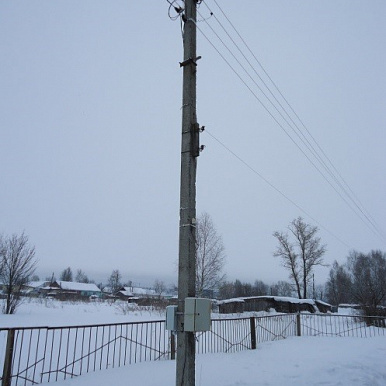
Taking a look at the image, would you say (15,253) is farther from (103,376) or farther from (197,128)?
(197,128)

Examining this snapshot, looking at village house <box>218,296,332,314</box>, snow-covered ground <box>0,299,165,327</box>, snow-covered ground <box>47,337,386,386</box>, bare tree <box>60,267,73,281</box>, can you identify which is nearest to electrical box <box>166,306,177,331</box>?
snow-covered ground <box>47,337,386,386</box>

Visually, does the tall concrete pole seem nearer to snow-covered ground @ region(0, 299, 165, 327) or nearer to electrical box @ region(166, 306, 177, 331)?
electrical box @ region(166, 306, 177, 331)

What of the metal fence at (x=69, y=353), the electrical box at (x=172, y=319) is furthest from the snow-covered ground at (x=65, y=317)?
the electrical box at (x=172, y=319)

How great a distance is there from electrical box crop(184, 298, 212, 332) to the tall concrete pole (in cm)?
13

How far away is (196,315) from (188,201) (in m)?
1.62

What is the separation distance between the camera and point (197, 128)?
16.7 feet

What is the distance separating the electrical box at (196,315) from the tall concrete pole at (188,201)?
127 mm

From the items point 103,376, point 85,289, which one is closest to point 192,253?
point 103,376

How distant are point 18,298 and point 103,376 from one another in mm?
15304

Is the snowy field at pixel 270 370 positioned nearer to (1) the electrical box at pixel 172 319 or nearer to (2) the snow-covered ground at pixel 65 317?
(1) the electrical box at pixel 172 319

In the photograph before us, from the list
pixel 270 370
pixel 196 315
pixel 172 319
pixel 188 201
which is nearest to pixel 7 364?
pixel 172 319

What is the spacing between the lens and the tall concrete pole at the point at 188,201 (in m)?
4.31

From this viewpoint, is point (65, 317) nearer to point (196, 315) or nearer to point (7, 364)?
point (7, 364)

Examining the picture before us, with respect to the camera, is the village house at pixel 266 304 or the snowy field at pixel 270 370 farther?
the village house at pixel 266 304
